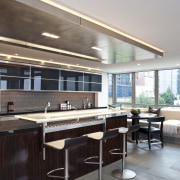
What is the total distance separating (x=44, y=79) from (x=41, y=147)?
3.44 meters

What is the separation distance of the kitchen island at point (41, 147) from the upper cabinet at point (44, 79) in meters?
2.33

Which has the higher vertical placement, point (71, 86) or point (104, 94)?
point (71, 86)

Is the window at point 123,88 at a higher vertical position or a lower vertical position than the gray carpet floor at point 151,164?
higher

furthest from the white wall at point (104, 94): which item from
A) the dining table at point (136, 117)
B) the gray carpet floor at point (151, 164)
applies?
the gray carpet floor at point (151, 164)

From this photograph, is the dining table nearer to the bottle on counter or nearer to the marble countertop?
the marble countertop

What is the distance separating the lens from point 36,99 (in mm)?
6070

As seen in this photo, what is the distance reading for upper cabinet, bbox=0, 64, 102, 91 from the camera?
16.5 feet

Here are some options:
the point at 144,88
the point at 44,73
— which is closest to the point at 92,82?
the point at 44,73

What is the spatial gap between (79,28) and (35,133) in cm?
165

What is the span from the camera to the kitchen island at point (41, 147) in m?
2.38

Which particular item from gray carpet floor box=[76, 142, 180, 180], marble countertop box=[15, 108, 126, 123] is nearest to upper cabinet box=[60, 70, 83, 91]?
marble countertop box=[15, 108, 126, 123]

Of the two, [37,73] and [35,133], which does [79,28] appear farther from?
[37,73]

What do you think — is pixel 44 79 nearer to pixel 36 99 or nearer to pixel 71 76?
pixel 36 99

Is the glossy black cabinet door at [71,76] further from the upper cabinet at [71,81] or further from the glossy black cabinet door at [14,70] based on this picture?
the glossy black cabinet door at [14,70]
